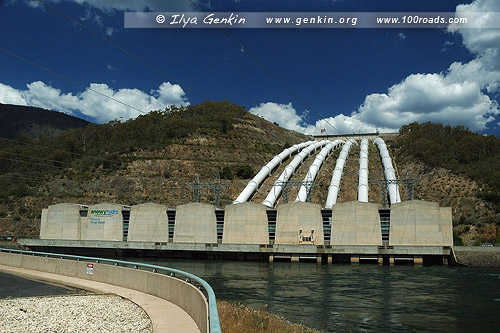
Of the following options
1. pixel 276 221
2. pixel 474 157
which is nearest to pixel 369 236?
pixel 276 221

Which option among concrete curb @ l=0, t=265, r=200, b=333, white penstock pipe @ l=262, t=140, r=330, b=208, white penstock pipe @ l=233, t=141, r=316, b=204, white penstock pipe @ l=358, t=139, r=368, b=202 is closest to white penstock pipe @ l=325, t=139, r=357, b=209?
white penstock pipe @ l=358, t=139, r=368, b=202

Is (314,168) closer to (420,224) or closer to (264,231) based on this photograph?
(264,231)

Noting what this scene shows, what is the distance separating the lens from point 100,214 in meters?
74.4

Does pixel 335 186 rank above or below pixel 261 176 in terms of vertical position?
below

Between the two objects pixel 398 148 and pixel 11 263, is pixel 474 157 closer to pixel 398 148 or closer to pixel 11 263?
pixel 398 148

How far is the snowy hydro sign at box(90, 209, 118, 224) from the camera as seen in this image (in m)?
73.9

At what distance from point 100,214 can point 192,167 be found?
1775 inches

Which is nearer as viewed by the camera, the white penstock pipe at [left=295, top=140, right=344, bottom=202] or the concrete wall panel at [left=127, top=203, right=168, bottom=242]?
the concrete wall panel at [left=127, top=203, right=168, bottom=242]

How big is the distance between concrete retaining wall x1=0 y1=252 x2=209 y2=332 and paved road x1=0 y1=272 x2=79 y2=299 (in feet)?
6.71

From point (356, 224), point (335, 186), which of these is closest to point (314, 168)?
point (335, 186)

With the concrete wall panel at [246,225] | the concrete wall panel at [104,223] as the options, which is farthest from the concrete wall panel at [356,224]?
the concrete wall panel at [104,223]

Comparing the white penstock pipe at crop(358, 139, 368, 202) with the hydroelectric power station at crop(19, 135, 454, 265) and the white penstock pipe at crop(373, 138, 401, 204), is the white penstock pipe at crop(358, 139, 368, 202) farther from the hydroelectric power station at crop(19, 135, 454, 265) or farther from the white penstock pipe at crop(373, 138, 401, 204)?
the hydroelectric power station at crop(19, 135, 454, 265)

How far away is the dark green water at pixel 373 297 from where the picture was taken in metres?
22.1

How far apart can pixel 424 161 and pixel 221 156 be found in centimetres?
5755
